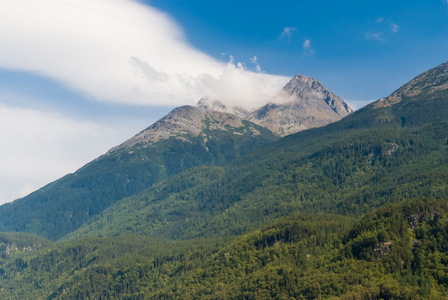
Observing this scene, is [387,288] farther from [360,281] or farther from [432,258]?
[432,258]

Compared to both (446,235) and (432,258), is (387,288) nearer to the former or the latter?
(432,258)

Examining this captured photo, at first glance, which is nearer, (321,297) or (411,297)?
(411,297)

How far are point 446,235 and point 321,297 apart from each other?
61.8m

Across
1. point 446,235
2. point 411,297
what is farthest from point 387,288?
point 446,235

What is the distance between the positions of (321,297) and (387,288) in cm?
2785

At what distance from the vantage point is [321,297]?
192m

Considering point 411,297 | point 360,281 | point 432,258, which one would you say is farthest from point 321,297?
point 432,258

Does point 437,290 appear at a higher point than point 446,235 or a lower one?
lower

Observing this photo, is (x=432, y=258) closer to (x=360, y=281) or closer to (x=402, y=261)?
(x=402, y=261)

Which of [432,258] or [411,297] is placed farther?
[432,258]

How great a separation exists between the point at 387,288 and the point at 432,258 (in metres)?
29.9

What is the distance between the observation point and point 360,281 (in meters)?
194

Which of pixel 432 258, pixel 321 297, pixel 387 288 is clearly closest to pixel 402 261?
pixel 432 258

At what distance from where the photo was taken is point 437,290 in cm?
17775
